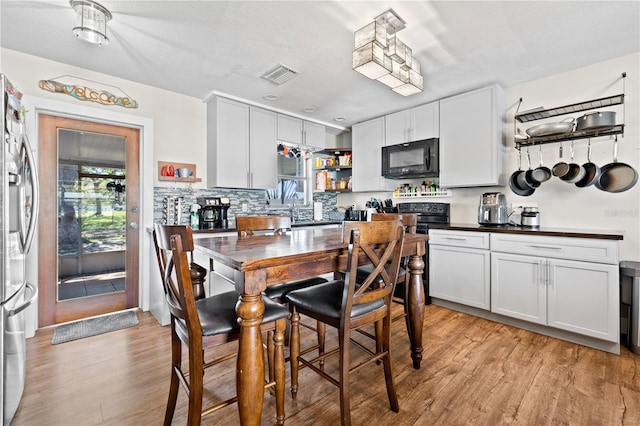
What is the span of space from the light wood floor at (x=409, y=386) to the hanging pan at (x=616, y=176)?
135 centimetres

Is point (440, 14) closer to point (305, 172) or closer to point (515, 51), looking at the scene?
point (515, 51)

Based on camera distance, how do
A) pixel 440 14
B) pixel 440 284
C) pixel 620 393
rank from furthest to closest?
pixel 440 284, pixel 440 14, pixel 620 393

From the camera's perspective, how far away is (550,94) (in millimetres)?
2941

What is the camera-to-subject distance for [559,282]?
2.38 m

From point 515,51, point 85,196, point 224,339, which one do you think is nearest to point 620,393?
point 224,339

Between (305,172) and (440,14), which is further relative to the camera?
(305,172)

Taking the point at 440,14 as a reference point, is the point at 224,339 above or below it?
below

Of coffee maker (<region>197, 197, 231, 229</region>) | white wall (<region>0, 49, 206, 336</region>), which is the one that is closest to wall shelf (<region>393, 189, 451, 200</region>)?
coffee maker (<region>197, 197, 231, 229</region>)

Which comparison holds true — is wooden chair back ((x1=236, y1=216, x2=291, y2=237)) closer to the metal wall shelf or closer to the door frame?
the door frame

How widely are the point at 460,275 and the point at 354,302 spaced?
6.74 ft

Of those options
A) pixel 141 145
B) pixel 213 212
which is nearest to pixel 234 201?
pixel 213 212

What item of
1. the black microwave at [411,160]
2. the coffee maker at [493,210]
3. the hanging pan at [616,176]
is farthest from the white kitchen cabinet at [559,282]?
the black microwave at [411,160]

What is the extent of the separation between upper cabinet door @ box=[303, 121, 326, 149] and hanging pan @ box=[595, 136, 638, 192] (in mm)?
3191

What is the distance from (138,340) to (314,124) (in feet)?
11.1
